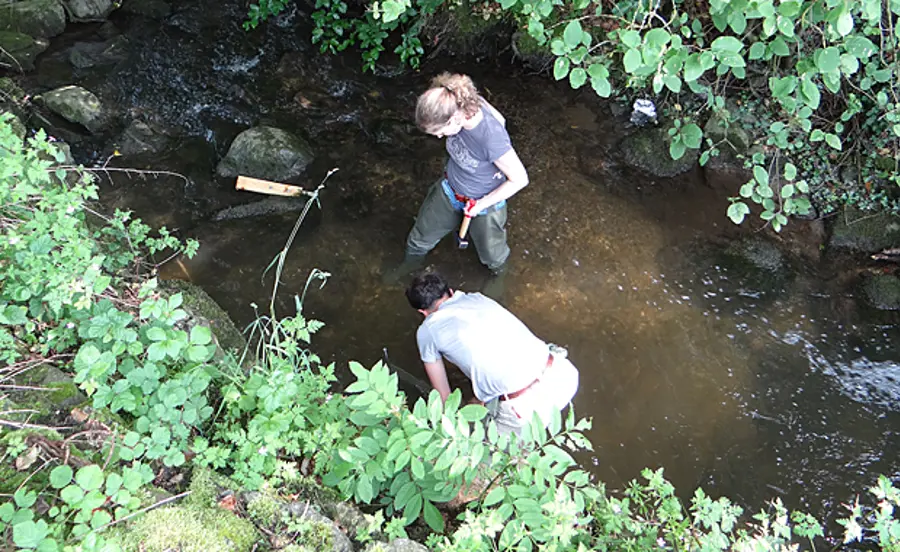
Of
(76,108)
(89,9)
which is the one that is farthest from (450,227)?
(89,9)

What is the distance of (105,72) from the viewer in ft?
20.1

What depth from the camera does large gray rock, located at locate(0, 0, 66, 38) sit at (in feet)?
20.6

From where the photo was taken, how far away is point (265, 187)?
5133mm

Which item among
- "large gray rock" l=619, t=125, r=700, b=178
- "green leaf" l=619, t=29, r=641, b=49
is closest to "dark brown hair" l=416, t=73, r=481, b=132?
"green leaf" l=619, t=29, r=641, b=49

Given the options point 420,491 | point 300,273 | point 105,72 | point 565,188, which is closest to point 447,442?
point 420,491

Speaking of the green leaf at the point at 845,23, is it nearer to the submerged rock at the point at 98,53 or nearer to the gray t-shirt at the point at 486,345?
the gray t-shirt at the point at 486,345

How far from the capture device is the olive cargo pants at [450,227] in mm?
4082

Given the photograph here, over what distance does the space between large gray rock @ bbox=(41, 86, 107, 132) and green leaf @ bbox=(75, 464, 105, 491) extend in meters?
4.97

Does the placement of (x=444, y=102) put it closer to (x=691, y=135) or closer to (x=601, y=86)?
(x=601, y=86)

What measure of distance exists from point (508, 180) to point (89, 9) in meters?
6.33

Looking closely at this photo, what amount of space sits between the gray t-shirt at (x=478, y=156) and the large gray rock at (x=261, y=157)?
7.02 ft

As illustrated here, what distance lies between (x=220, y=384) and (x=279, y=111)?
13.3ft

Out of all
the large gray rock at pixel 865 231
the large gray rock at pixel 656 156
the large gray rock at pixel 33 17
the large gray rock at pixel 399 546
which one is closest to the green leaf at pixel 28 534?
the large gray rock at pixel 399 546

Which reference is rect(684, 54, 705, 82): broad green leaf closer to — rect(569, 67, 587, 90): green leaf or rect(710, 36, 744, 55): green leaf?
rect(710, 36, 744, 55): green leaf
